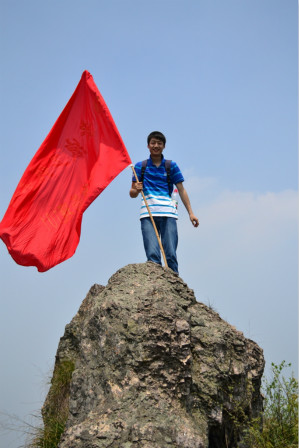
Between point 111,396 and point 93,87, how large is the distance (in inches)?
231

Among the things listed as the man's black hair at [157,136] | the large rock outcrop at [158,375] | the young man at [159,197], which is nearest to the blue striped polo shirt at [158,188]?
the young man at [159,197]

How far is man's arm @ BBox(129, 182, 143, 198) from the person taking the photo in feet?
26.6

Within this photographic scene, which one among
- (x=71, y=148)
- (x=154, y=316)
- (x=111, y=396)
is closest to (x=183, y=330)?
(x=154, y=316)

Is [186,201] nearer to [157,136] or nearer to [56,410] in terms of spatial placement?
[157,136]

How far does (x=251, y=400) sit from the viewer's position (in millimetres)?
6512

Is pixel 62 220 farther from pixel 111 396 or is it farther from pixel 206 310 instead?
pixel 111 396

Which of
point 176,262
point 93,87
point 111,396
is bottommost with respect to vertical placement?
point 111,396

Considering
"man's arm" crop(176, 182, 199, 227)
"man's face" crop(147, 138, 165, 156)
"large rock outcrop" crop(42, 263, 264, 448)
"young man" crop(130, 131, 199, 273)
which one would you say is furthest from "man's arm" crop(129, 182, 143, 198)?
"large rock outcrop" crop(42, 263, 264, 448)

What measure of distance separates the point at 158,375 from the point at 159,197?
11.4ft

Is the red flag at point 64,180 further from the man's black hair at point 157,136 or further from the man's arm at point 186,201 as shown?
the man's arm at point 186,201

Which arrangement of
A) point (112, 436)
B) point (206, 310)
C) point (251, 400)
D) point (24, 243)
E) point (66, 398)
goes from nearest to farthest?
point (112, 436)
point (251, 400)
point (206, 310)
point (66, 398)
point (24, 243)

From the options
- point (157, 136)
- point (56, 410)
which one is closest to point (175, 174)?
point (157, 136)

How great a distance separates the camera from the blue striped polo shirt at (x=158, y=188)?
326 inches

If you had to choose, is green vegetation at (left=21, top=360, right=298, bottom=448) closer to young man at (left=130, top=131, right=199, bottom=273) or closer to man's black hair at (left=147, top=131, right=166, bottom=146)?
young man at (left=130, top=131, right=199, bottom=273)
